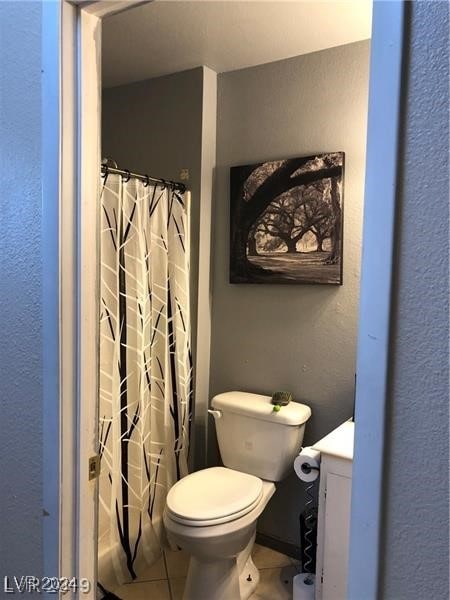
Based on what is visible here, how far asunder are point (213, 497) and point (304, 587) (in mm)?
474

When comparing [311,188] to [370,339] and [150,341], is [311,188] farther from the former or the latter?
[370,339]

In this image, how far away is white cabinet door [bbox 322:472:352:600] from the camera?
1492mm

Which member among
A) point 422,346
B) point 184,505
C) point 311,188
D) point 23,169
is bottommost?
point 184,505

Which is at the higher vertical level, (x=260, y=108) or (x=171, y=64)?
(x=171, y=64)

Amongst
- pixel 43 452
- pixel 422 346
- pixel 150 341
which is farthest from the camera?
pixel 150 341

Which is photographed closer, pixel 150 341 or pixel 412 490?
pixel 412 490

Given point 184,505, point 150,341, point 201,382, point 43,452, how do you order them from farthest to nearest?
point 201,382, point 150,341, point 184,505, point 43,452

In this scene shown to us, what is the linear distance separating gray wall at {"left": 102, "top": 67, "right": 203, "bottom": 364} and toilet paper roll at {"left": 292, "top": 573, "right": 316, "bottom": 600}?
1.14 m

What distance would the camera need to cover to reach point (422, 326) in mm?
629

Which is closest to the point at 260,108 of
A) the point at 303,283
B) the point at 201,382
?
the point at 303,283

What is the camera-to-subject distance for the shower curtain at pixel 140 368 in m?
1.86

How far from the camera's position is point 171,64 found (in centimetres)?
217

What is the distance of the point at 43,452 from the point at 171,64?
1.86 meters

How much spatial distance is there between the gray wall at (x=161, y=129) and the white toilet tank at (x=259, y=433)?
455 mm
